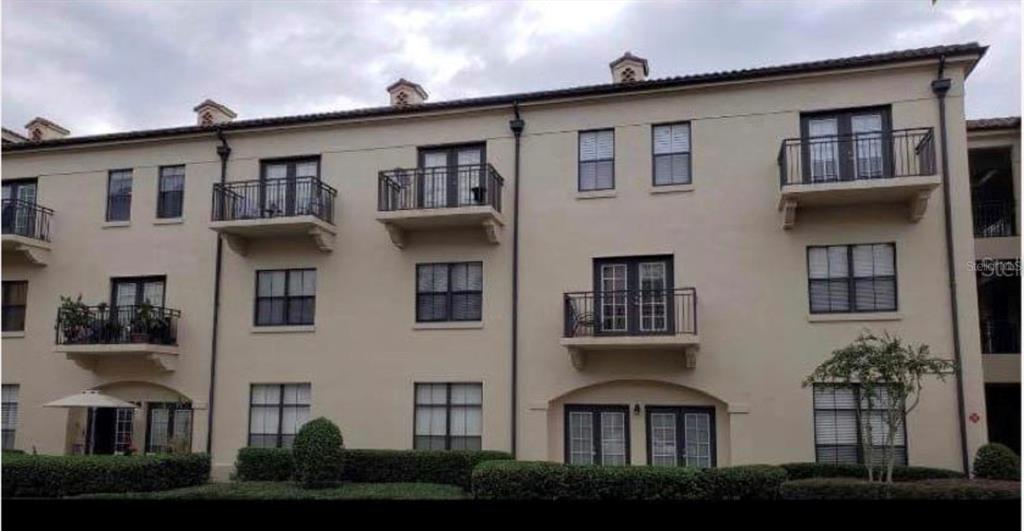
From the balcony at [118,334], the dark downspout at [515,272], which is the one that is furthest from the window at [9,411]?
the dark downspout at [515,272]

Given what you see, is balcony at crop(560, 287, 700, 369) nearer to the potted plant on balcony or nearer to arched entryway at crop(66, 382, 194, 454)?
arched entryway at crop(66, 382, 194, 454)

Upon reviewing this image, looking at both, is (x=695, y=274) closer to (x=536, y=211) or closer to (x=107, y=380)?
(x=536, y=211)

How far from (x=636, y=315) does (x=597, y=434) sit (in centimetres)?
275

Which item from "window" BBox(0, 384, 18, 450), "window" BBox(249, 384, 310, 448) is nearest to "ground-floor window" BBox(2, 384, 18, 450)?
"window" BBox(0, 384, 18, 450)

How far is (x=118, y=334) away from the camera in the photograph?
2125cm

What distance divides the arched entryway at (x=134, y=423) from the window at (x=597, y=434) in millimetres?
9174

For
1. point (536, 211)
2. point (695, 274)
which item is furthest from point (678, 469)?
point (536, 211)

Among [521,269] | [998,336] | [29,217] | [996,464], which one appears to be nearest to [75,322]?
[29,217]

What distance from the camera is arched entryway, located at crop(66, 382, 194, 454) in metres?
21.5

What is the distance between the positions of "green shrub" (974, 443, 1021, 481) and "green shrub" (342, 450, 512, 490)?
889 cm

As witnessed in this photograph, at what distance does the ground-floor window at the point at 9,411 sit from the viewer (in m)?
22.5

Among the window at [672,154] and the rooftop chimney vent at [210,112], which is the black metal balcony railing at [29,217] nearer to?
the rooftop chimney vent at [210,112]

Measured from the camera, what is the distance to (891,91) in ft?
59.1

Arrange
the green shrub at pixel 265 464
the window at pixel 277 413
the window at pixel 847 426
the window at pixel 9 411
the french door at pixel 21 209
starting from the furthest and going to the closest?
the french door at pixel 21 209, the window at pixel 9 411, the window at pixel 277 413, the green shrub at pixel 265 464, the window at pixel 847 426
